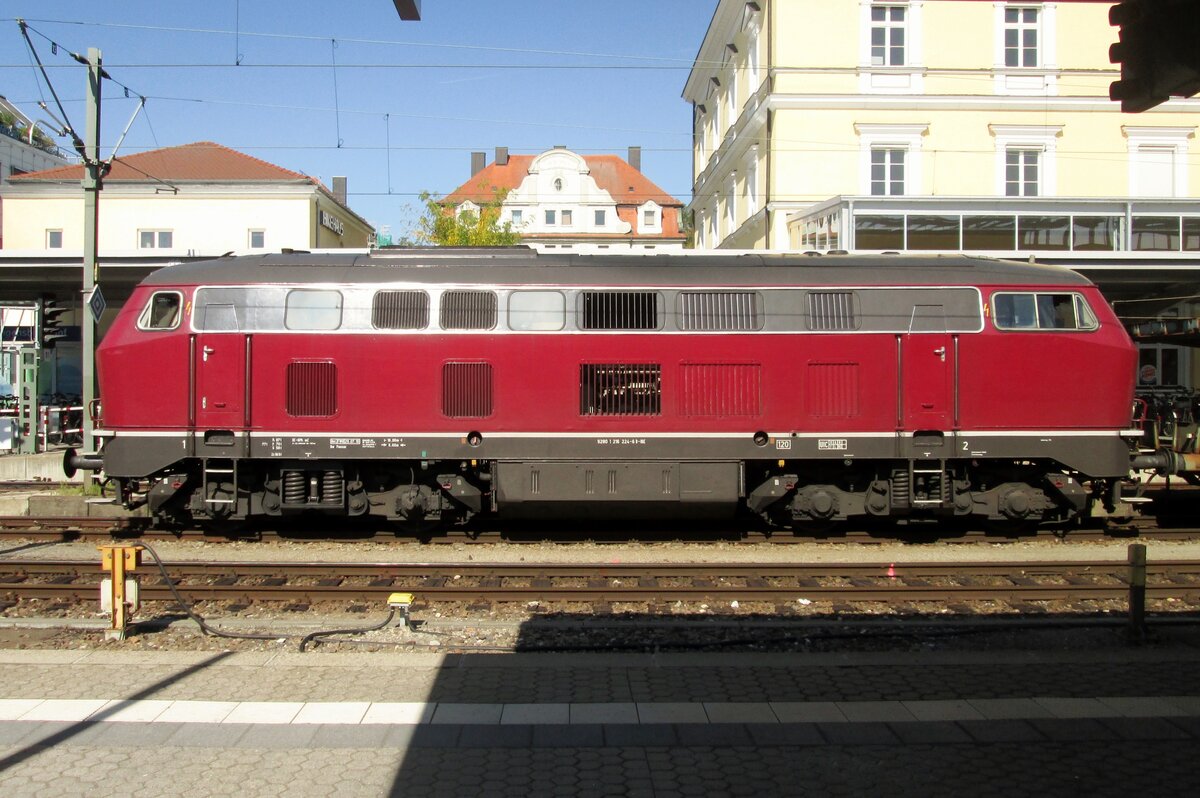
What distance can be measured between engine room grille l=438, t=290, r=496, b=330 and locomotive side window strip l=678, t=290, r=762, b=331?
8.30 ft

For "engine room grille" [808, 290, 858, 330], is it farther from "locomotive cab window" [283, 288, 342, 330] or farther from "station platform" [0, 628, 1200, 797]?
"locomotive cab window" [283, 288, 342, 330]

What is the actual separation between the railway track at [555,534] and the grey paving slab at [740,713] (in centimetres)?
684

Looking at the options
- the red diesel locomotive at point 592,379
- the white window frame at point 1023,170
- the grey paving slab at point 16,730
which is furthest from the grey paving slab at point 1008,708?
the white window frame at point 1023,170

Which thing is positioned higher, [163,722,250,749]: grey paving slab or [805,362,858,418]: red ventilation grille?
[805,362,858,418]: red ventilation grille

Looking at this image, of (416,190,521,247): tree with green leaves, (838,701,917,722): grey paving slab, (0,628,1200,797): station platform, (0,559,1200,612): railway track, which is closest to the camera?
(0,628,1200,797): station platform

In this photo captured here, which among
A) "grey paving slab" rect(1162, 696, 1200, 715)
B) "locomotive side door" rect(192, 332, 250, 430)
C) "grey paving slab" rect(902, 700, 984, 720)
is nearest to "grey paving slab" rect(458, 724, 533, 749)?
"grey paving slab" rect(902, 700, 984, 720)

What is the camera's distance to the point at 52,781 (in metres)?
5.00

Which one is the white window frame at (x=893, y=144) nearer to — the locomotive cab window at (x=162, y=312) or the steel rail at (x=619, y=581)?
the steel rail at (x=619, y=581)

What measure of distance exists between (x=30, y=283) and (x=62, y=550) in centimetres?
1396

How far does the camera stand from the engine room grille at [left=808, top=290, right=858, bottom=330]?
40.3 ft

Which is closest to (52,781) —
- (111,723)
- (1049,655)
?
(111,723)

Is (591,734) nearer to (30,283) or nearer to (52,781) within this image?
(52,781)

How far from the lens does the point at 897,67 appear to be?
27062mm

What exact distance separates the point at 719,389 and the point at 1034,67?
2125cm
